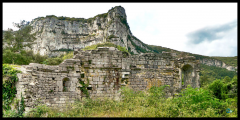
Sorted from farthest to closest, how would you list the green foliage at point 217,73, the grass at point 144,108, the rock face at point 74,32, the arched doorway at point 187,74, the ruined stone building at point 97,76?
1. the rock face at point 74,32
2. the green foliage at point 217,73
3. the arched doorway at point 187,74
4. the ruined stone building at point 97,76
5. the grass at point 144,108

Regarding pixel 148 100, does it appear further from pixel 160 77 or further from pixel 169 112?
pixel 160 77

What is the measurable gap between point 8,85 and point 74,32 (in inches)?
3953

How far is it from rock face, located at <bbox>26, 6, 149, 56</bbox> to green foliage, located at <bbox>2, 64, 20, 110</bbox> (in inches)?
3156

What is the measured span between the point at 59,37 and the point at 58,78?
98.9 meters

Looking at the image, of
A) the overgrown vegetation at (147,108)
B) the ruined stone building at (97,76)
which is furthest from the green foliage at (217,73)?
the overgrown vegetation at (147,108)

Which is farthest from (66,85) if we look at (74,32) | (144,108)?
(74,32)

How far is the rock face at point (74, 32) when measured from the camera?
90750mm

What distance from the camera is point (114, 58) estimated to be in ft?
27.6

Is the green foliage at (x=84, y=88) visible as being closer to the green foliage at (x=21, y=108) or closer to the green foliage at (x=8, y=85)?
the green foliage at (x=21, y=108)

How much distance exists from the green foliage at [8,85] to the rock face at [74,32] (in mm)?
80164

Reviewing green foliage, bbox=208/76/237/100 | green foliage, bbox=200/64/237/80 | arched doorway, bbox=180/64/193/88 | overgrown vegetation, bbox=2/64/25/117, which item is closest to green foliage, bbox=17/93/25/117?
overgrown vegetation, bbox=2/64/25/117

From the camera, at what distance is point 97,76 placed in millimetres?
8164

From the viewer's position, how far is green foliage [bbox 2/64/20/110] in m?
5.91

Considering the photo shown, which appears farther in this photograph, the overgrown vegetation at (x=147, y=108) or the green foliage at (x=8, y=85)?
the green foliage at (x=8, y=85)
